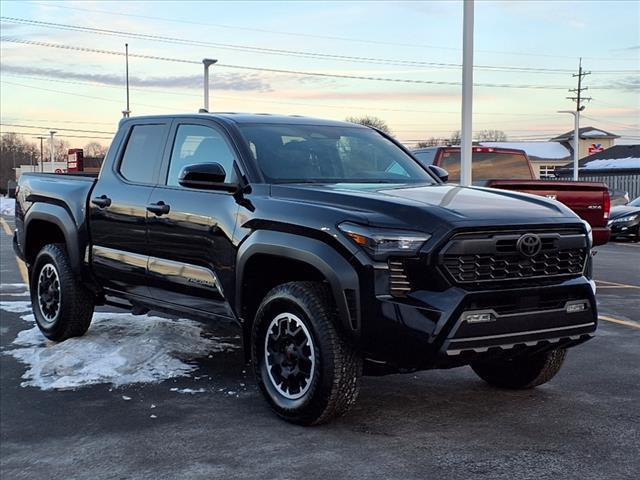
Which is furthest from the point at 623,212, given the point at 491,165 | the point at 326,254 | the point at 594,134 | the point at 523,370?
the point at 594,134

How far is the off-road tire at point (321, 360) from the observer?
4.24 m

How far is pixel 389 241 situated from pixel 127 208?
8.55 feet

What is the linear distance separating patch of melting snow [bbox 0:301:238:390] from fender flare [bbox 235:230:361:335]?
5.23 feet

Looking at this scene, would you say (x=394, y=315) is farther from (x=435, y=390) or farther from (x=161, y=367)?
(x=161, y=367)

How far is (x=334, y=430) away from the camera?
4.41m

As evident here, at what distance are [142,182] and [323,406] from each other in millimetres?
2517

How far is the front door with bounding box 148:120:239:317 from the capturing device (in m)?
5.00

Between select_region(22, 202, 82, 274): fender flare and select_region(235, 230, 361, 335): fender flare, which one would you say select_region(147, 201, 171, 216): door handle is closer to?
select_region(235, 230, 361, 335): fender flare

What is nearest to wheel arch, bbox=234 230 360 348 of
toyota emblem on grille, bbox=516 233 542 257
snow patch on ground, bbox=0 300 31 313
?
toyota emblem on grille, bbox=516 233 542 257

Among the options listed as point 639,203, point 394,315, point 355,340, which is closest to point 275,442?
point 355,340

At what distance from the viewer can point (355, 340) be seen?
164 inches

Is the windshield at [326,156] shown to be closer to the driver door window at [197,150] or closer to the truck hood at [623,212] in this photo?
the driver door window at [197,150]

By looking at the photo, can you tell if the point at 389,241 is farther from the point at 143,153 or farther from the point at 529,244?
the point at 143,153

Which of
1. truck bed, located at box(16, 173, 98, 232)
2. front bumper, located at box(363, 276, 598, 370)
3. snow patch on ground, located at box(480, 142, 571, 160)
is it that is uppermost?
snow patch on ground, located at box(480, 142, 571, 160)
